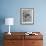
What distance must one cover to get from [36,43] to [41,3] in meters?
1.45

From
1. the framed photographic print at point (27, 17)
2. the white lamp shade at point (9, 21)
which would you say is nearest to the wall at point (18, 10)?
the framed photographic print at point (27, 17)

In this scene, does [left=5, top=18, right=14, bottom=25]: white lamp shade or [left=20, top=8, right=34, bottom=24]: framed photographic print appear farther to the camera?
[left=20, top=8, right=34, bottom=24]: framed photographic print

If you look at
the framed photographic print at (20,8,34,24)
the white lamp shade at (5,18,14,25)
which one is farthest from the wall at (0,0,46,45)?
the white lamp shade at (5,18,14,25)

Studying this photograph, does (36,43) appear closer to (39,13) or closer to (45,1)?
(39,13)

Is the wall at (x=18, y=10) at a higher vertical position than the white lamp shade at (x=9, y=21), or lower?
higher

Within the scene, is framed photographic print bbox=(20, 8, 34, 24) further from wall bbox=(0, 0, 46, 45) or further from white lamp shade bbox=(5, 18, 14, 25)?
white lamp shade bbox=(5, 18, 14, 25)

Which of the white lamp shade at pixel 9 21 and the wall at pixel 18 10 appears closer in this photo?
the white lamp shade at pixel 9 21

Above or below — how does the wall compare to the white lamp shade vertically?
above

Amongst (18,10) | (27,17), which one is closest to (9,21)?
(18,10)

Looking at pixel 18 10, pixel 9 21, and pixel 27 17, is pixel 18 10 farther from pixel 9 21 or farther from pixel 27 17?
pixel 9 21

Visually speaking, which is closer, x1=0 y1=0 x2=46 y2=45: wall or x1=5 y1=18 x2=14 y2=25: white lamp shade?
x1=5 y1=18 x2=14 y2=25: white lamp shade

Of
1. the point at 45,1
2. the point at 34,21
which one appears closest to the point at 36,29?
the point at 34,21

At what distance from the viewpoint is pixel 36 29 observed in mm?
4742

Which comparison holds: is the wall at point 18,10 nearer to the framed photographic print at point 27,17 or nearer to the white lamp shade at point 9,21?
the framed photographic print at point 27,17
